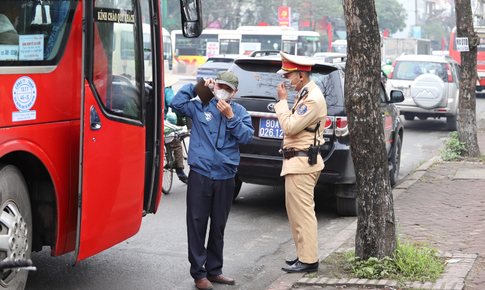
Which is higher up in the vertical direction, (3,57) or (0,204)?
(3,57)

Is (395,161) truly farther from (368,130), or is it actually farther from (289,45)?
(289,45)

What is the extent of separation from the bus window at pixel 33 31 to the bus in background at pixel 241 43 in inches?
1377

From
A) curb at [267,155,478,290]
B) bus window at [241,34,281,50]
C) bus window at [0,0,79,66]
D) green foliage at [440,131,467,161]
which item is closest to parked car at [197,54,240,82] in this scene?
bus window at [241,34,281,50]

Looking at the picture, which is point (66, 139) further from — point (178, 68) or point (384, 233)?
point (178, 68)

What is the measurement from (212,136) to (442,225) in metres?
3.26

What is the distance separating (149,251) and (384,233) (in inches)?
88.0

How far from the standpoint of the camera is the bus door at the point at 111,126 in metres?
3.95

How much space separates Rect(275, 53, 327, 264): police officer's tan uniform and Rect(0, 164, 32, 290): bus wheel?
6.78ft

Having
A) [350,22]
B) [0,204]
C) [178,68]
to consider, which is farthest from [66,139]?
[178,68]

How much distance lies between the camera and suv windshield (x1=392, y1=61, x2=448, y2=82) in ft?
57.7

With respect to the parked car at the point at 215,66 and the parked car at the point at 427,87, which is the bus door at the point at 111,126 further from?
the parked car at the point at 215,66

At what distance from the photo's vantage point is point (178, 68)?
43.4m

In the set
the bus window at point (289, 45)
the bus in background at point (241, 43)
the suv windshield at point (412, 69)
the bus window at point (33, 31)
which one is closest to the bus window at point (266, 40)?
the bus in background at point (241, 43)

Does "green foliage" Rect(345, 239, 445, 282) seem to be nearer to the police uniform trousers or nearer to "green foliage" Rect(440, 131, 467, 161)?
the police uniform trousers
